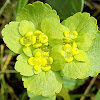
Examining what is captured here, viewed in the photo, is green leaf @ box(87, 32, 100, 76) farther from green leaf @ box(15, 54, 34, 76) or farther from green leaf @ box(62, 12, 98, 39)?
green leaf @ box(15, 54, 34, 76)

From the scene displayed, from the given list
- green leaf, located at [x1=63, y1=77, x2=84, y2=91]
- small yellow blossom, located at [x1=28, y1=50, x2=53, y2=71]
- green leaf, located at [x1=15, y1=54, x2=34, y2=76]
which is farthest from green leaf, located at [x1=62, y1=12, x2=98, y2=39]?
green leaf, located at [x1=63, y1=77, x2=84, y2=91]

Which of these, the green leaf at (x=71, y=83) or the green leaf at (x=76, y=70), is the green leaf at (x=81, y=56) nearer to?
the green leaf at (x=76, y=70)

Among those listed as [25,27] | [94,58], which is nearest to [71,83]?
[94,58]

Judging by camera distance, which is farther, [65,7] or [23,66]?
[65,7]

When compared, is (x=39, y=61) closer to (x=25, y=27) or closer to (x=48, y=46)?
(x=48, y=46)

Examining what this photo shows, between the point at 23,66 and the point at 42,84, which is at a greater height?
the point at 23,66

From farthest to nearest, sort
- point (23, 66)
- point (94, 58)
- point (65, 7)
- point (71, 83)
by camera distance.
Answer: point (71, 83)
point (65, 7)
point (94, 58)
point (23, 66)
